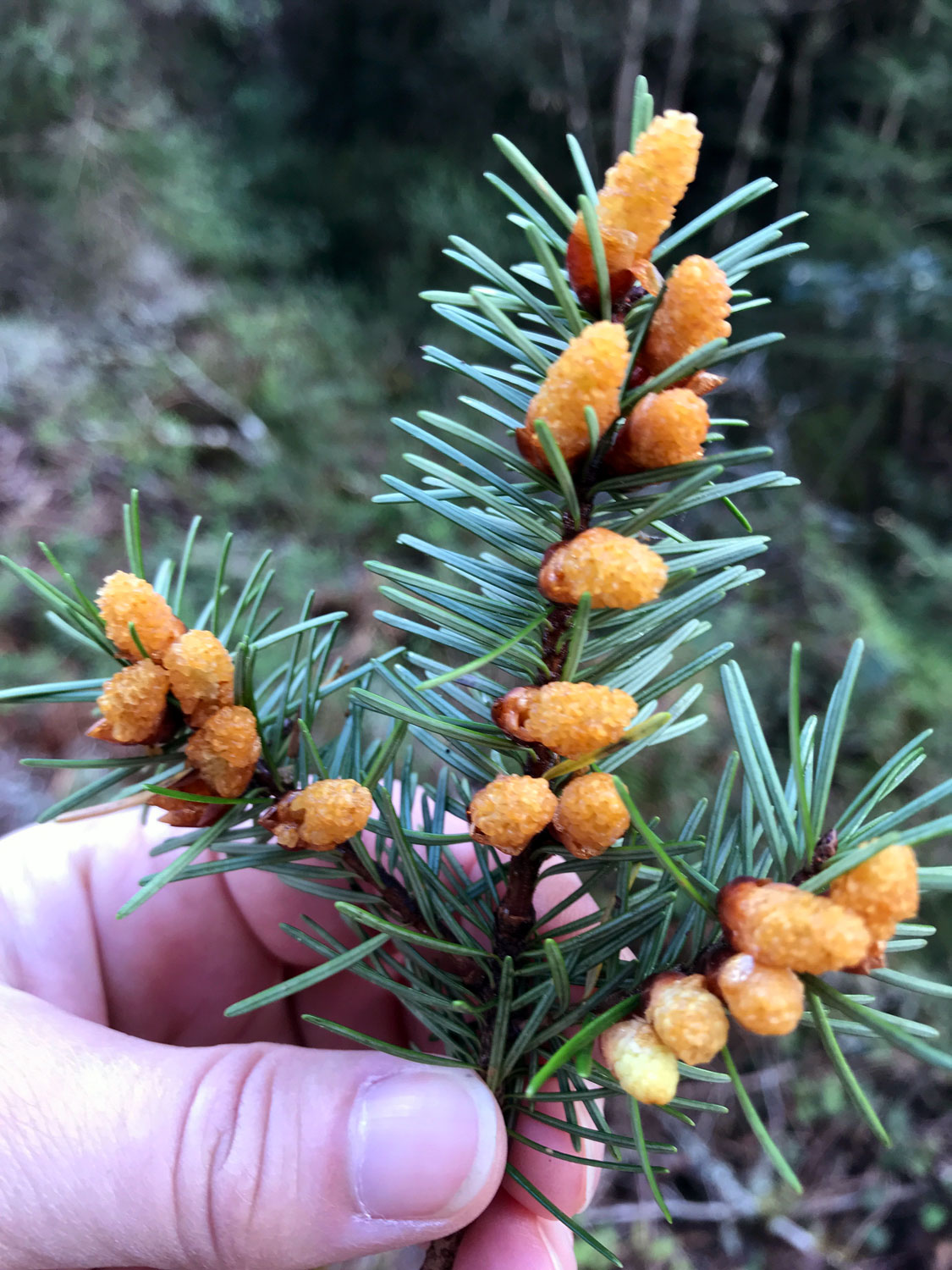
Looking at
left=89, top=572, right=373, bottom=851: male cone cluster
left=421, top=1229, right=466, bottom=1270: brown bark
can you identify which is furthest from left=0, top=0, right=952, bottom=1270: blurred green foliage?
left=89, top=572, right=373, bottom=851: male cone cluster

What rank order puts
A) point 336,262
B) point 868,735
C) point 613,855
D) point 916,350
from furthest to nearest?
point 336,262 < point 916,350 < point 868,735 < point 613,855

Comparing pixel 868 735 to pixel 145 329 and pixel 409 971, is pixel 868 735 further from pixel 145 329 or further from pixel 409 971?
pixel 145 329

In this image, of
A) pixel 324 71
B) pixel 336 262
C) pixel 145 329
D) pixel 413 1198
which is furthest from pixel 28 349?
pixel 413 1198

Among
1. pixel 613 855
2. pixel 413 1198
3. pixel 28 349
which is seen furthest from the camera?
pixel 28 349

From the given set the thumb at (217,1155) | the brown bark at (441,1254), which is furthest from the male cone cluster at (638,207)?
the brown bark at (441,1254)

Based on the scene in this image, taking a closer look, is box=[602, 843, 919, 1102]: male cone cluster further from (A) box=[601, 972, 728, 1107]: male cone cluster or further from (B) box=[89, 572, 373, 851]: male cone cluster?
(B) box=[89, 572, 373, 851]: male cone cluster

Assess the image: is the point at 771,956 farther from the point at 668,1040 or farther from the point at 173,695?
the point at 173,695

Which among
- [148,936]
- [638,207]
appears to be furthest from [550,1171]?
[638,207]
